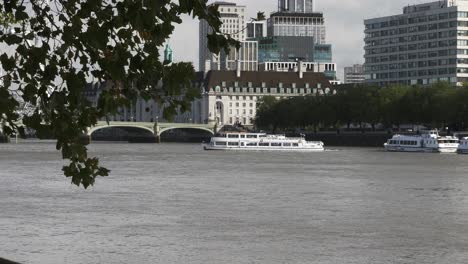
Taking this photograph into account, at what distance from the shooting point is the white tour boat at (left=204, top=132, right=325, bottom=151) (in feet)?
368

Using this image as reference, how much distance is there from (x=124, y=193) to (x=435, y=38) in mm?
135782

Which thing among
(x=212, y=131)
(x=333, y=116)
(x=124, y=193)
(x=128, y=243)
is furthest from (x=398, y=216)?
(x=212, y=131)

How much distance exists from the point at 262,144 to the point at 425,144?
18.6m

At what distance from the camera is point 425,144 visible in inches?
4277

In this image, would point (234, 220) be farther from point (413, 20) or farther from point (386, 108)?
point (413, 20)

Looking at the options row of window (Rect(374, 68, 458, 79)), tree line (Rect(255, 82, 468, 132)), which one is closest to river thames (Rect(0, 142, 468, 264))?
tree line (Rect(255, 82, 468, 132))

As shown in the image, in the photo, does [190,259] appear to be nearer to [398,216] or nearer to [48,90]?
[398,216]

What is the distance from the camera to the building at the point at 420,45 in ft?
543

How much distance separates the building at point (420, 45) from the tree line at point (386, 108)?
2717 centimetres

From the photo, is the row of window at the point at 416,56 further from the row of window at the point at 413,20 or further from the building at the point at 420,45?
the row of window at the point at 413,20

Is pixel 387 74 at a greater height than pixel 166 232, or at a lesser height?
greater

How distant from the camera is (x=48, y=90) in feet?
25.6

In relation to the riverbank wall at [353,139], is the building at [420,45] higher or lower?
higher

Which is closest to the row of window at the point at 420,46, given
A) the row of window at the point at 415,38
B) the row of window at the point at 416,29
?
the row of window at the point at 415,38
